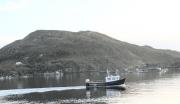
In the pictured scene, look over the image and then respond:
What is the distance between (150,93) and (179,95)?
14.3 meters

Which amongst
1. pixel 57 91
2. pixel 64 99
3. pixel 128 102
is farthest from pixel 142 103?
pixel 57 91

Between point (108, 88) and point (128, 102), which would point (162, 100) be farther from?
point (108, 88)

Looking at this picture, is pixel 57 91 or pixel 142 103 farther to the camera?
pixel 57 91

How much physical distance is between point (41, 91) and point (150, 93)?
44896mm

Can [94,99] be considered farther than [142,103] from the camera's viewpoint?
Yes

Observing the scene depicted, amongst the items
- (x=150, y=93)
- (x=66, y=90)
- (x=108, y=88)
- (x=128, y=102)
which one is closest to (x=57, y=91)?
(x=66, y=90)

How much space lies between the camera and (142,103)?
132375 millimetres

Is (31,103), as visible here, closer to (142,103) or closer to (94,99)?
(94,99)

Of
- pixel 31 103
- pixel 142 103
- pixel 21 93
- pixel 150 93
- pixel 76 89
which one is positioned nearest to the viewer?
pixel 142 103

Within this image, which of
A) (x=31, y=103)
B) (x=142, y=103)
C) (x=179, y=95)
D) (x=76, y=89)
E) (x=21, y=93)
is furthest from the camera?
(x=76, y=89)

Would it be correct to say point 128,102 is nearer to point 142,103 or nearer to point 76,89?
point 142,103

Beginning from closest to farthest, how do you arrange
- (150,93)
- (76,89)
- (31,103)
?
(31,103) < (150,93) < (76,89)

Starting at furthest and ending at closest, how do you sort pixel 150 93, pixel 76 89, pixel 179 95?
pixel 76 89
pixel 150 93
pixel 179 95

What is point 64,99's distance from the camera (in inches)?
5891
